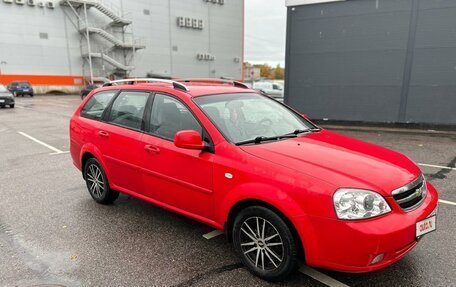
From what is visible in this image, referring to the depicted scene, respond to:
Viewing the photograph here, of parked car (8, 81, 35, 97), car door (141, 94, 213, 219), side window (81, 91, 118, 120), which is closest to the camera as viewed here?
car door (141, 94, 213, 219)

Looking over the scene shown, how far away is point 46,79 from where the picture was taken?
37812 millimetres

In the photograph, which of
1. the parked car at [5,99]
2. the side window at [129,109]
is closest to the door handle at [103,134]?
the side window at [129,109]

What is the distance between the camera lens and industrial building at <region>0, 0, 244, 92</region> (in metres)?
36.0

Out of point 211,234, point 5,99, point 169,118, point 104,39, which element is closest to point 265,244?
point 211,234

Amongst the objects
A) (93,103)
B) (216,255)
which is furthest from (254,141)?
(93,103)

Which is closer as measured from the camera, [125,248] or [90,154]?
[125,248]

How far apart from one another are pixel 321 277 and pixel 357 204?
85cm

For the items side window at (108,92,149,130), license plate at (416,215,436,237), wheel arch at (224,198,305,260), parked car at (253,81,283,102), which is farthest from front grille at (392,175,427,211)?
parked car at (253,81,283,102)

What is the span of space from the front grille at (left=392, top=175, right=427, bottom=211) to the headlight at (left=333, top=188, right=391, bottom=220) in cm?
→ 20

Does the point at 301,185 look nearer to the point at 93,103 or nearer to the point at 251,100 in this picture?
the point at 251,100

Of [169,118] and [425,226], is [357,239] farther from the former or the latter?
[169,118]

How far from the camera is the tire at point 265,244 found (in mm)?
2814

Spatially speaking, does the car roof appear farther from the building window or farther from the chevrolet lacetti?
the building window

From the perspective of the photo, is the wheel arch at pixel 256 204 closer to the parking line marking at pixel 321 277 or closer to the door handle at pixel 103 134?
the parking line marking at pixel 321 277
